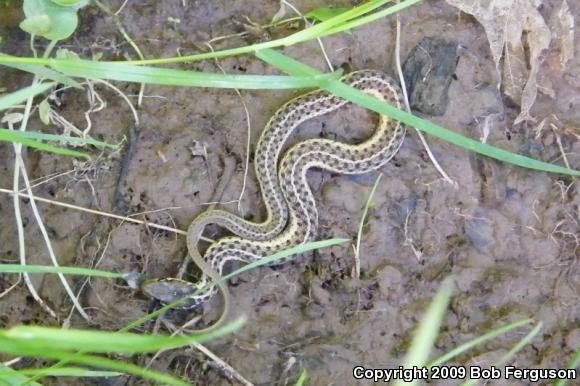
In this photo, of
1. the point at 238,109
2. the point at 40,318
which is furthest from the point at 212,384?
the point at 238,109

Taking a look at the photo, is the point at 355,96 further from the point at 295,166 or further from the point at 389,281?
the point at 389,281

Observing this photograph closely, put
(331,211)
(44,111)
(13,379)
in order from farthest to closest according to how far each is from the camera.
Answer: (331,211), (44,111), (13,379)

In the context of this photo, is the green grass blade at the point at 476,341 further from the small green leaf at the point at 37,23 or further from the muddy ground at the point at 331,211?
the small green leaf at the point at 37,23

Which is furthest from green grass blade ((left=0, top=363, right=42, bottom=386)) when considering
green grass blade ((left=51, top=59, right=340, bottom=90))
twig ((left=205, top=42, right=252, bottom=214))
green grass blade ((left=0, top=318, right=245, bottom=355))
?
twig ((left=205, top=42, right=252, bottom=214))

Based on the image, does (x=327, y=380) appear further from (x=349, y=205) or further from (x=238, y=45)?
(x=238, y=45)

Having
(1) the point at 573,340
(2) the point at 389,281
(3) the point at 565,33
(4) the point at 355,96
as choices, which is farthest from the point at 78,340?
(3) the point at 565,33

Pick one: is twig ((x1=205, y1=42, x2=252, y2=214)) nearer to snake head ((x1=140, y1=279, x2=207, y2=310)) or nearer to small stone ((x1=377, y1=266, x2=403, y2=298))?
snake head ((x1=140, y1=279, x2=207, y2=310))
